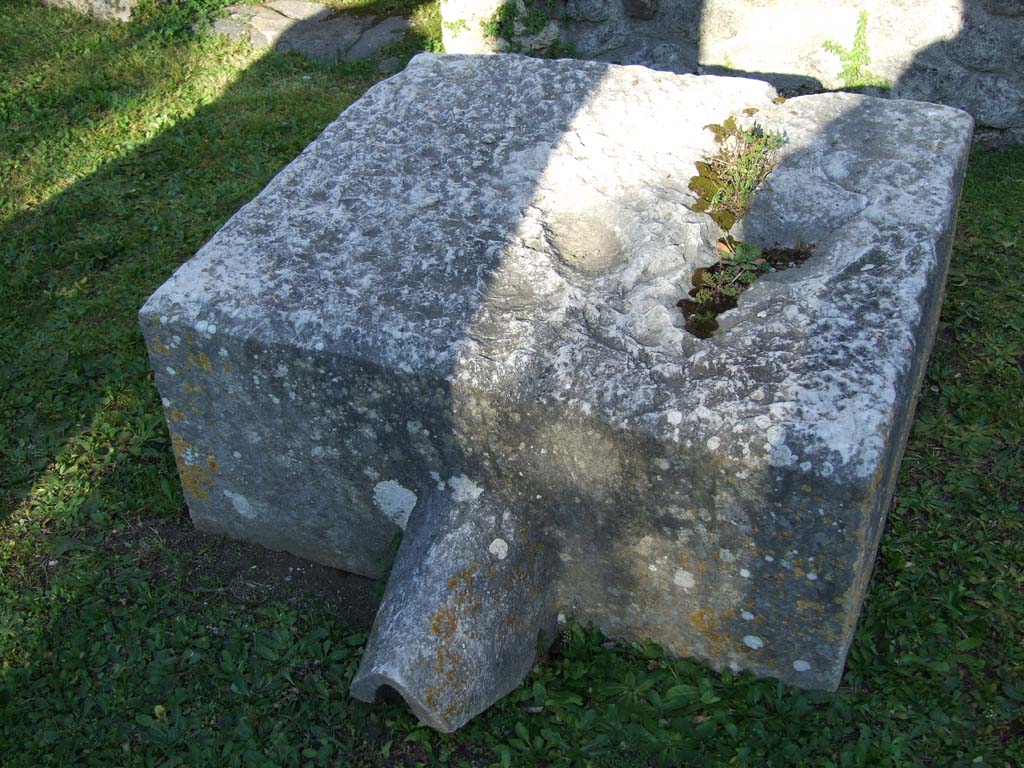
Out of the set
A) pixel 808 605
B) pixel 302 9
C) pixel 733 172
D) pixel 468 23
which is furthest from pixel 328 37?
pixel 808 605

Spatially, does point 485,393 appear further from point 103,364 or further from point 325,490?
point 103,364

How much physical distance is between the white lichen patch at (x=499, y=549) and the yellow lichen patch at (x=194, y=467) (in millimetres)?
828

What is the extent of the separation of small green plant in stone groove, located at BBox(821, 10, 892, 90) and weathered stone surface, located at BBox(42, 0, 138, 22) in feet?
13.3

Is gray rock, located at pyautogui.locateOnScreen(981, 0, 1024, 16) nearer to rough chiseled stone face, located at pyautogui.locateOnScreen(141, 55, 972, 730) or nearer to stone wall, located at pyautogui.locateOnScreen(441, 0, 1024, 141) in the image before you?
stone wall, located at pyautogui.locateOnScreen(441, 0, 1024, 141)

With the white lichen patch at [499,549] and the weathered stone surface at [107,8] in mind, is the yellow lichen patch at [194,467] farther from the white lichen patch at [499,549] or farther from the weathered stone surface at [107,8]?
the weathered stone surface at [107,8]

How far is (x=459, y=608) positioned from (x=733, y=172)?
141 centimetres

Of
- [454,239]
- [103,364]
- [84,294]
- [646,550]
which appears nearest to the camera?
[646,550]

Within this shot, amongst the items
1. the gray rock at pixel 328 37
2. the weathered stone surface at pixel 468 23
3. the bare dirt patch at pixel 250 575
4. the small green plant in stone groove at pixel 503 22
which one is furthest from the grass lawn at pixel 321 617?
the gray rock at pixel 328 37

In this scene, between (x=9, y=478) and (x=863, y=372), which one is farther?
(x=9, y=478)

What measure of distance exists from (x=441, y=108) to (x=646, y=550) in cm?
160

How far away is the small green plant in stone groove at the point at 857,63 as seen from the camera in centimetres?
417

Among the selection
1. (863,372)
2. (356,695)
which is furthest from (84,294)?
(863,372)

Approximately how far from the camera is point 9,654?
258 cm

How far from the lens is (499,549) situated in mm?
2281
